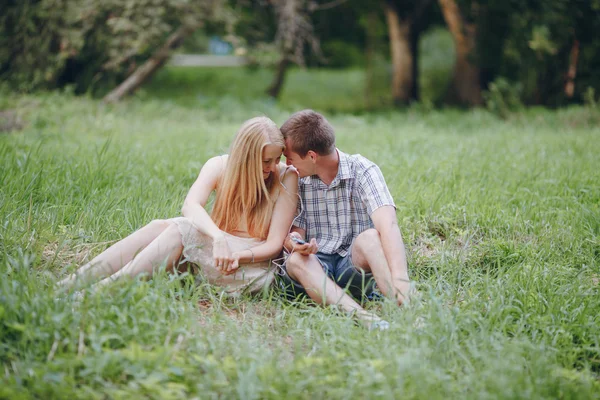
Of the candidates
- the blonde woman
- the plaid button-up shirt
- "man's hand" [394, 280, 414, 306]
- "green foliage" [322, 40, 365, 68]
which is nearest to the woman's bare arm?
the blonde woman

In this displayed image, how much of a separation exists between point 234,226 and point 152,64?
343 inches

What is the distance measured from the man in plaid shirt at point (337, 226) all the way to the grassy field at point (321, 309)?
0.18m

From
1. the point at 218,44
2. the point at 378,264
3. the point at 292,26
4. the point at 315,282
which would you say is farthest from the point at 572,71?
the point at 218,44

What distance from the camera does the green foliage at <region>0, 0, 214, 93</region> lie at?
10.6 metres

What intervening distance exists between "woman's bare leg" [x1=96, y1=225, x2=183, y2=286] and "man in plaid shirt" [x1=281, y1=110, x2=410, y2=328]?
711mm

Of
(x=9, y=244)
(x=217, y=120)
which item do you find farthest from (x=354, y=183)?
(x=217, y=120)

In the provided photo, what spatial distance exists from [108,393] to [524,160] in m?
5.23

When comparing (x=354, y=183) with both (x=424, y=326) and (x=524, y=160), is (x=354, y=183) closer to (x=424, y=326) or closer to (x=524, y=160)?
(x=424, y=326)

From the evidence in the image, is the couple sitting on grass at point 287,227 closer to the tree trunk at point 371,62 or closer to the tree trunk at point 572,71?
the tree trunk at point 572,71

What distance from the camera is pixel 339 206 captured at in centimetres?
379

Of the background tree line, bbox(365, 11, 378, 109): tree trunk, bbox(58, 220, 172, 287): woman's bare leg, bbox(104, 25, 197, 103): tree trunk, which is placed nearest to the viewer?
bbox(58, 220, 172, 287): woman's bare leg

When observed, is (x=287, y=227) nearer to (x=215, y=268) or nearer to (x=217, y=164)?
(x=215, y=268)

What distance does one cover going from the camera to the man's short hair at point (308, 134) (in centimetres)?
356

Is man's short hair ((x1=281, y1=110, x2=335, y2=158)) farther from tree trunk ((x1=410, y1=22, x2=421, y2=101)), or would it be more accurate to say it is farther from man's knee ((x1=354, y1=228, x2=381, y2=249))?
tree trunk ((x1=410, y1=22, x2=421, y2=101))
